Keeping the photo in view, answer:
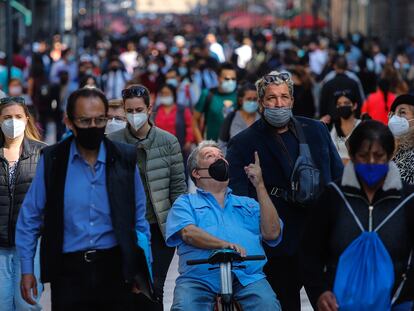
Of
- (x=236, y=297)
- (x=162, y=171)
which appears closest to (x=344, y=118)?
(x=162, y=171)

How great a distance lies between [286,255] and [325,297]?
181cm

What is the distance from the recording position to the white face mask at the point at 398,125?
8.61 metres

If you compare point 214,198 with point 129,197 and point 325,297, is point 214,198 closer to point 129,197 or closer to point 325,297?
point 129,197

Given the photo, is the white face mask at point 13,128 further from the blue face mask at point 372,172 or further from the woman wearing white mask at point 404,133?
the blue face mask at point 372,172

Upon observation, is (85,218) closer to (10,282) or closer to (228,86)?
(10,282)

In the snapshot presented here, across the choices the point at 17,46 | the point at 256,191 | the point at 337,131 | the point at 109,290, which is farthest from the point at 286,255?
the point at 17,46

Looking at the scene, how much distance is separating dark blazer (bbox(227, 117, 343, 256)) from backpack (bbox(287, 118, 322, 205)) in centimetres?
6

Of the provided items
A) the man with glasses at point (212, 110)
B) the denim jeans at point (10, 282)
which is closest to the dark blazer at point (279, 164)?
the denim jeans at point (10, 282)

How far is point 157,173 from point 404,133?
153cm

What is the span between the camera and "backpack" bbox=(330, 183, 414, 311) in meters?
5.79

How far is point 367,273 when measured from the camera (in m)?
5.82

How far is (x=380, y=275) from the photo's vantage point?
5.80m

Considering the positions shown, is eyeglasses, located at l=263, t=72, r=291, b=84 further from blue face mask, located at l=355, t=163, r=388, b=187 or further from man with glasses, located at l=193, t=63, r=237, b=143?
man with glasses, located at l=193, t=63, r=237, b=143

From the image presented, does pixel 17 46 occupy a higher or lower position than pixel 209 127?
higher
